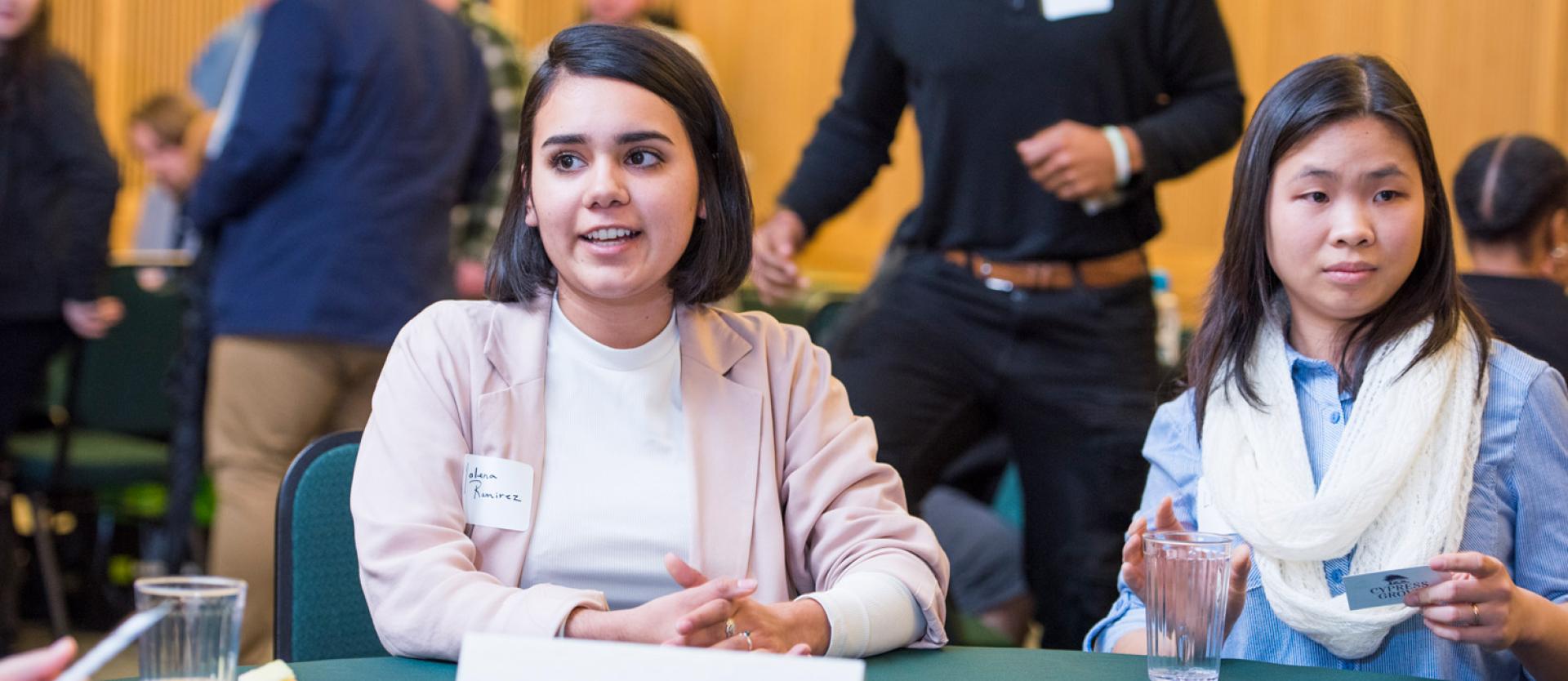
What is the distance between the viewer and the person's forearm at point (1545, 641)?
4.91 ft

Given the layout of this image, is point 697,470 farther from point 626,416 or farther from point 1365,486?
point 1365,486

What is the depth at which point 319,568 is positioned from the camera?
1812mm

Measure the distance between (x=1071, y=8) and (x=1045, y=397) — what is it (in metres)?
0.65

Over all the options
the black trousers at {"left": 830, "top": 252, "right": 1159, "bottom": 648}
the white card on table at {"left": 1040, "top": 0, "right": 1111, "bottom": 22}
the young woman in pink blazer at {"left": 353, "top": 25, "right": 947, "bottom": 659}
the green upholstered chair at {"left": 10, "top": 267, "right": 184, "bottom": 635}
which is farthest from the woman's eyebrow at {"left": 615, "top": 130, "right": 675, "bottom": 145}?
the green upholstered chair at {"left": 10, "top": 267, "right": 184, "bottom": 635}

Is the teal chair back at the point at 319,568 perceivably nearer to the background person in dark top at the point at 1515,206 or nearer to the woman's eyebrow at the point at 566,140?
the woman's eyebrow at the point at 566,140

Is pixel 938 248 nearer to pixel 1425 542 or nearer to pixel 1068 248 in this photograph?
pixel 1068 248

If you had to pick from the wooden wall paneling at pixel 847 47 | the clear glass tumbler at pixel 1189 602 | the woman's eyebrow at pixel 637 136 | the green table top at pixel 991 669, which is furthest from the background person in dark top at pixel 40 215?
the clear glass tumbler at pixel 1189 602

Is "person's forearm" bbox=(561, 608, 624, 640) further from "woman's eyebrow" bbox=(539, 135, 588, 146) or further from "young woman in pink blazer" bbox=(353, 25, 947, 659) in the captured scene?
A: "woman's eyebrow" bbox=(539, 135, 588, 146)

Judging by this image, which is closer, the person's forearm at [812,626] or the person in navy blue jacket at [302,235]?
the person's forearm at [812,626]

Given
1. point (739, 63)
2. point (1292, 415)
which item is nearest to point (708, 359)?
point (1292, 415)

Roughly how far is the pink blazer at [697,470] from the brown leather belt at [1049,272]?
0.94 meters

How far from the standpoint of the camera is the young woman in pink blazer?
5.14 feet

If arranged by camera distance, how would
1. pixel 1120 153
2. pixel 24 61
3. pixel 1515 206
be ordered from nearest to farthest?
pixel 1120 153 < pixel 1515 206 < pixel 24 61

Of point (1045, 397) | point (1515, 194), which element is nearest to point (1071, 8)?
point (1045, 397)
